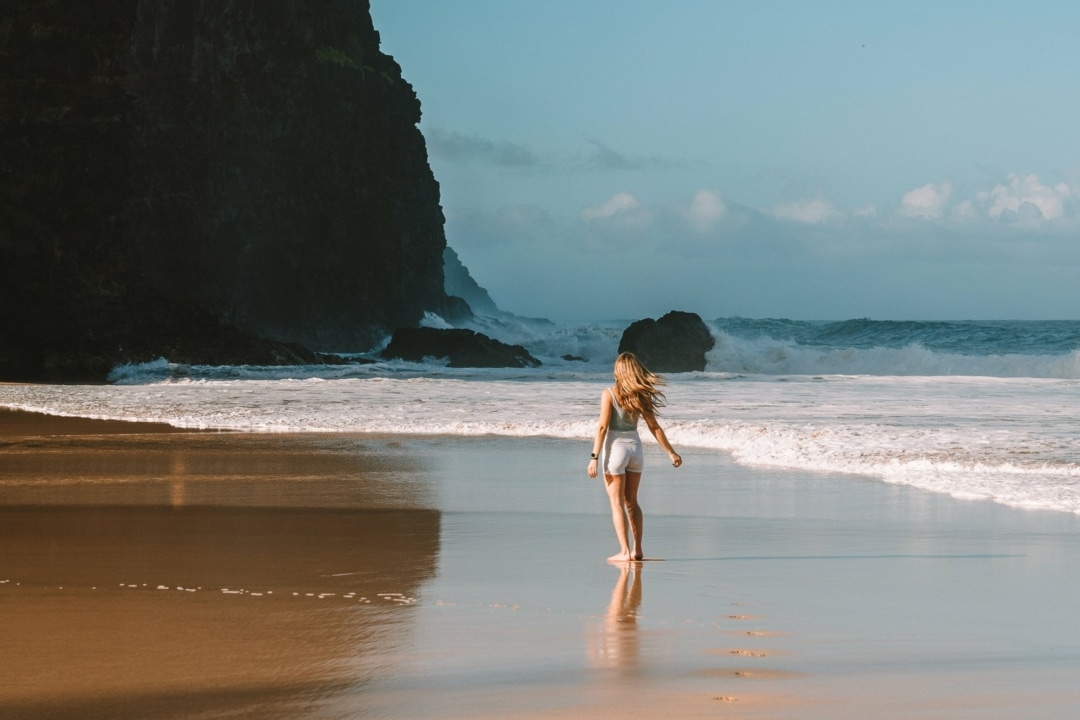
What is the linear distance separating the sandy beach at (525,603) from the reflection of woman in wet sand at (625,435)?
0.38 m

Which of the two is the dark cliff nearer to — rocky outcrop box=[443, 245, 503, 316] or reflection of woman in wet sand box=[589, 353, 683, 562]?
reflection of woman in wet sand box=[589, 353, 683, 562]

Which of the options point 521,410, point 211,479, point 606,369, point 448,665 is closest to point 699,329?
point 606,369

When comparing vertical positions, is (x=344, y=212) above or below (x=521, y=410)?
above

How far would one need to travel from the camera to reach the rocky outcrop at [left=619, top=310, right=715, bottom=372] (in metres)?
49.5

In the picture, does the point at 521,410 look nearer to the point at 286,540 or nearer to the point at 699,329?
the point at 286,540

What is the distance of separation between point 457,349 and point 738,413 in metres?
31.0

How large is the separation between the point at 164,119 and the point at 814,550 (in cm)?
4455

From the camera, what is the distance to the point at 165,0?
4672cm

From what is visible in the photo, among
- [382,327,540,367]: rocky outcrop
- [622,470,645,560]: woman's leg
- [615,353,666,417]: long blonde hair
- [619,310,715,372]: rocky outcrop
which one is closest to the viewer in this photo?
[622,470,645,560]: woman's leg

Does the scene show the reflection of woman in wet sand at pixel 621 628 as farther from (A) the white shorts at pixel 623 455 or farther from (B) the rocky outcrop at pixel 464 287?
(B) the rocky outcrop at pixel 464 287

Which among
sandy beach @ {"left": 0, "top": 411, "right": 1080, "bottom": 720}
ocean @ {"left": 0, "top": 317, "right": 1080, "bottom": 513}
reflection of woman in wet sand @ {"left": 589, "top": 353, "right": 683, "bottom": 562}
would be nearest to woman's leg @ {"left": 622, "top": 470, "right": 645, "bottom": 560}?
reflection of woman in wet sand @ {"left": 589, "top": 353, "right": 683, "bottom": 562}

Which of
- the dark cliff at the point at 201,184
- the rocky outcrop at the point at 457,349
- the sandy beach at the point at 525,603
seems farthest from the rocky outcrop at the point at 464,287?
the sandy beach at the point at 525,603

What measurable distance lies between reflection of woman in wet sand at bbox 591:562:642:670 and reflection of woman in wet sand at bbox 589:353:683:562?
62cm

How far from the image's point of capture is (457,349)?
5128cm
